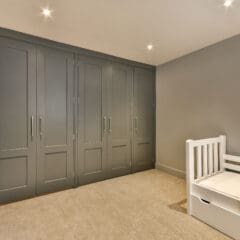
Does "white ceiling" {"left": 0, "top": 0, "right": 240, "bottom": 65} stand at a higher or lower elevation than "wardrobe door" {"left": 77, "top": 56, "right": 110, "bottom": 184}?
higher

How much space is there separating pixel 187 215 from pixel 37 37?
3011 mm

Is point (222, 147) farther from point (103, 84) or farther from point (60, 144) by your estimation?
point (60, 144)

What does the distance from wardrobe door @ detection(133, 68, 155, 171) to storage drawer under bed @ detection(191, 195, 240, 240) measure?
1.73 meters

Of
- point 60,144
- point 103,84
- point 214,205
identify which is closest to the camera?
point 214,205

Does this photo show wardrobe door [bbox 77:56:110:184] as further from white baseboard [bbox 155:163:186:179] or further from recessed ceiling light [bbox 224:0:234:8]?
recessed ceiling light [bbox 224:0:234:8]

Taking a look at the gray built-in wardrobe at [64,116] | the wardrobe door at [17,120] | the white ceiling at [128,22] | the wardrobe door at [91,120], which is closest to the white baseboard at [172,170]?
the gray built-in wardrobe at [64,116]

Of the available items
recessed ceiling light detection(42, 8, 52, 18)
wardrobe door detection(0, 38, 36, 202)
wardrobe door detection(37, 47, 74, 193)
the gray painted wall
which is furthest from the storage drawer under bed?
recessed ceiling light detection(42, 8, 52, 18)

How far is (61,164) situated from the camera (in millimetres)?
2818

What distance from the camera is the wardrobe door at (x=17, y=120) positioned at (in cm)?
237

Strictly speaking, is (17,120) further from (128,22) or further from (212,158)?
(212,158)

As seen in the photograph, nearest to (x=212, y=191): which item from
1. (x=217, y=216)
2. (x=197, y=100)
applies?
(x=217, y=216)

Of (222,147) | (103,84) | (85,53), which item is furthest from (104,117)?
(222,147)

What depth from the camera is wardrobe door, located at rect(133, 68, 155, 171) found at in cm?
369

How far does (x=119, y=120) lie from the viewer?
344 cm
